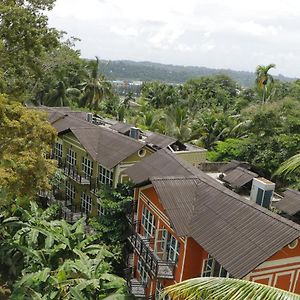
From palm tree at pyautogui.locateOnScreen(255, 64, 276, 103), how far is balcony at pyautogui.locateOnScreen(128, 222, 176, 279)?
28129mm

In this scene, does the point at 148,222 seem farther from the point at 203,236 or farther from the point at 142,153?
the point at 142,153

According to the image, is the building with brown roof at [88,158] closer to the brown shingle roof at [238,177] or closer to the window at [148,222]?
the window at [148,222]

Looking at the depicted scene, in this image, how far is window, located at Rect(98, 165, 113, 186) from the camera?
24656 millimetres

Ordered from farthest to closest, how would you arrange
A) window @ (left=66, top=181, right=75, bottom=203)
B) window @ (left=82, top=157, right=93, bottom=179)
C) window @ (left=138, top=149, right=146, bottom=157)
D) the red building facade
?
1. window @ (left=66, top=181, right=75, bottom=203)
2. window @ (left=82, top=157, right=93, bottom=179)
3. window @ (left=138, top=149, right=146, bottom=157)
4. the red building facade

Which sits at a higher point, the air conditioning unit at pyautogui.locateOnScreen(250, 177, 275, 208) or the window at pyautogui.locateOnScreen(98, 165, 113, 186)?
the air conditioning unit at pyautogui.locateOnScreen(250, 177, 275, 208)

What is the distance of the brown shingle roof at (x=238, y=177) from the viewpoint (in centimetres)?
2013

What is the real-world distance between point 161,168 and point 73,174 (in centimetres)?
1068

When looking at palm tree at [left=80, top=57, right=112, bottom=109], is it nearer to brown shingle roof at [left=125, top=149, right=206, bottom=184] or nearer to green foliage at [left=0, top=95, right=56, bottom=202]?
brown shingle roof at [left=125, top=149, right=206, bottom=184]

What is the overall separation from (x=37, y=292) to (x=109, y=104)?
47795 millimetres

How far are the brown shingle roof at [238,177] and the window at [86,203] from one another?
1035 centimetres

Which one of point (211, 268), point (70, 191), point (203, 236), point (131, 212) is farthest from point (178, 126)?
point (203, 236)

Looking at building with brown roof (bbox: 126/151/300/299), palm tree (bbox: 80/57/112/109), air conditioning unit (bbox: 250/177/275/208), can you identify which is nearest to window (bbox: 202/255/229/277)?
building with brown roof (bbox: 126/151/300/299)

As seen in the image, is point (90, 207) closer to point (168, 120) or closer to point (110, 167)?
point (110, 167)

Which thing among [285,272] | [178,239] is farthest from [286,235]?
[178,239]
